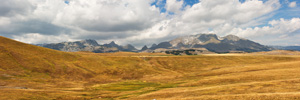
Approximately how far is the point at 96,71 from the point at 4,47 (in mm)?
78178

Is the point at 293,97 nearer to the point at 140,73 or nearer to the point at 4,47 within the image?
the point at 140,73

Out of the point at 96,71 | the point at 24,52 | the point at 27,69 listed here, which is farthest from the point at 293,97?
the point at 24,52

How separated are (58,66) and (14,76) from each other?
3382 centimetres

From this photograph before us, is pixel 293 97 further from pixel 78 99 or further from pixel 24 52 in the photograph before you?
pixel 24 52

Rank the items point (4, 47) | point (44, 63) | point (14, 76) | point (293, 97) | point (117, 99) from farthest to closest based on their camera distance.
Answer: point (4, 47) → point (44, 63) → point (14, 76) → point (117, 99) → point (293, 97)

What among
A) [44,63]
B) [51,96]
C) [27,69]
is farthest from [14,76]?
[51,96]

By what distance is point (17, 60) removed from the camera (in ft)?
351

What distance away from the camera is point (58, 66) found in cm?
11588

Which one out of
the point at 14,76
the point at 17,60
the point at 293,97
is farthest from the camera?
the point at 17,60

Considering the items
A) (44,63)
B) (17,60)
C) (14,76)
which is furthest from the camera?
(44,63)

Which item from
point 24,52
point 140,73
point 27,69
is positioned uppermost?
point 24,52

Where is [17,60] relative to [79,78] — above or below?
above

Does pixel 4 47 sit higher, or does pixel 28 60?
pixel 4 47

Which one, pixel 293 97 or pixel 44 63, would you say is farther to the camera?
pixel 44 63
